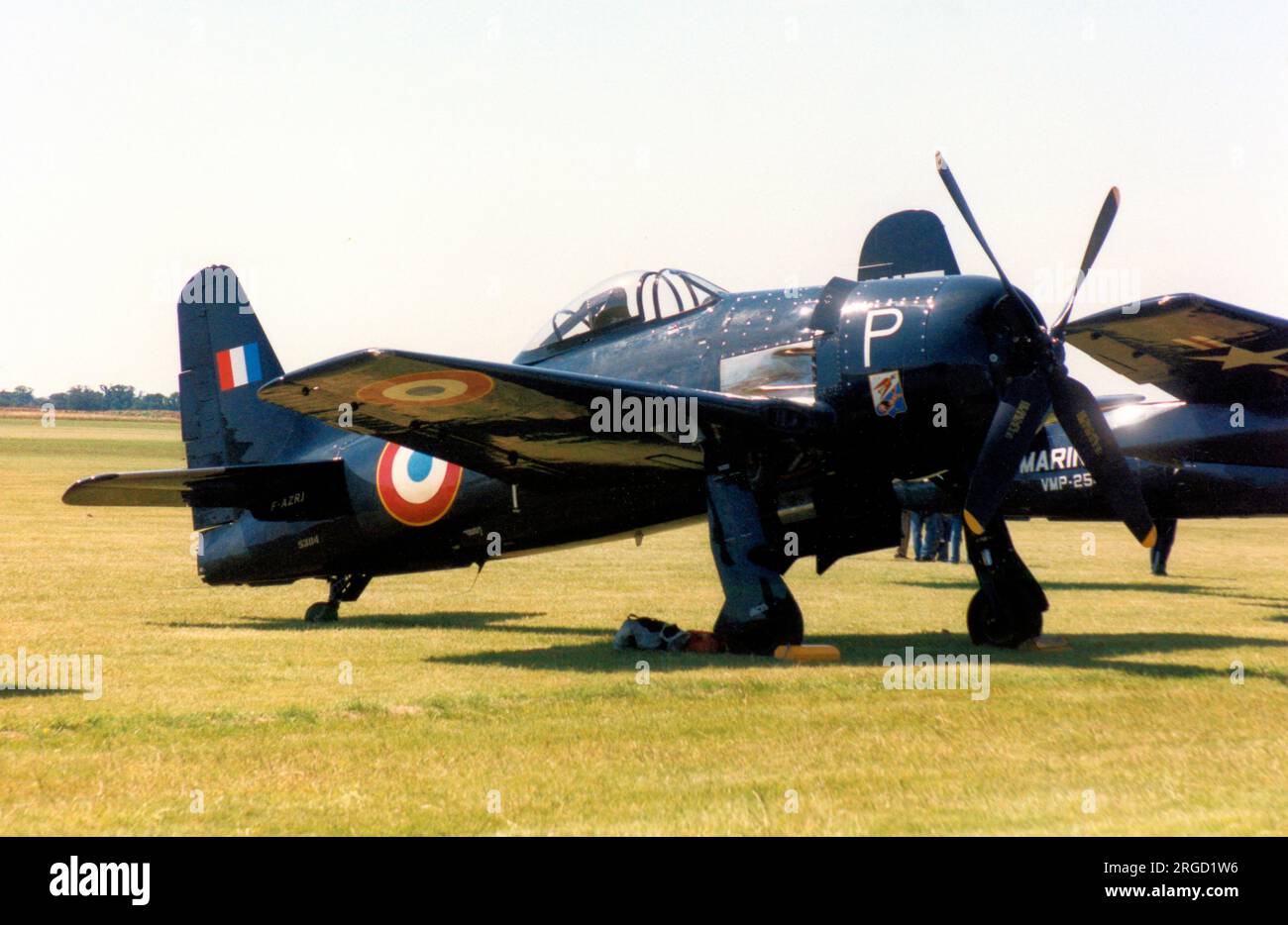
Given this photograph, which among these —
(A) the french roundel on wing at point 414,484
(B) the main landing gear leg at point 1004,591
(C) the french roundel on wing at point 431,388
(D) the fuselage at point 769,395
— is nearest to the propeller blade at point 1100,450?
(D) the fuselage at point 769,395

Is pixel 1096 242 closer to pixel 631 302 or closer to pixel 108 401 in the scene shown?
pixel 631 302

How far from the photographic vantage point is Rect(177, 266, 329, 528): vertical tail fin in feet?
53.6

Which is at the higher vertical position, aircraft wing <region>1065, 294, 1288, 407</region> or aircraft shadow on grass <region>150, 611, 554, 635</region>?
aircraft wing <region>1065, 294, 1288, 407</region>

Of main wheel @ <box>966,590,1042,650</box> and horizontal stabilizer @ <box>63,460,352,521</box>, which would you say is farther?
horizontal stabilizer @ <box>63,460,352,521</box>

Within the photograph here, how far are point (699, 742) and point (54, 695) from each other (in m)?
4.66

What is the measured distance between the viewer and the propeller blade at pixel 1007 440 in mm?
11258

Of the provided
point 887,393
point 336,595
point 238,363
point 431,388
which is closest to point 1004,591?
point 887,393

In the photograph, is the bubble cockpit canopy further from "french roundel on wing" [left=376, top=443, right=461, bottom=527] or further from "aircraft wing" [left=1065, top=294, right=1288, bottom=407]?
"aircraft wing" [left=1065, top=294, right=1288, bottom=407]

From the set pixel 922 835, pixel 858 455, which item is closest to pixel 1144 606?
pixel 858 455

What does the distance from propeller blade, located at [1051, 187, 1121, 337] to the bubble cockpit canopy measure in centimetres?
312

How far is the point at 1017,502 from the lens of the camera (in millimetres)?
20766

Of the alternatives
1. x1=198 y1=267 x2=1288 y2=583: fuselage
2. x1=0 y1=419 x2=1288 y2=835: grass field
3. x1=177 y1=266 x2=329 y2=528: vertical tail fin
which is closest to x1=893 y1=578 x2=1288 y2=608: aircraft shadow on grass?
x1=198 y1=267 x2=1288 y2=583: fuselage

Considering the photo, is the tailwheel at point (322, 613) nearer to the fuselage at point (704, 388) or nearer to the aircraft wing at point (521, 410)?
the fuselage at point (704, 388)

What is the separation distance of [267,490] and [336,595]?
1.51 metres
